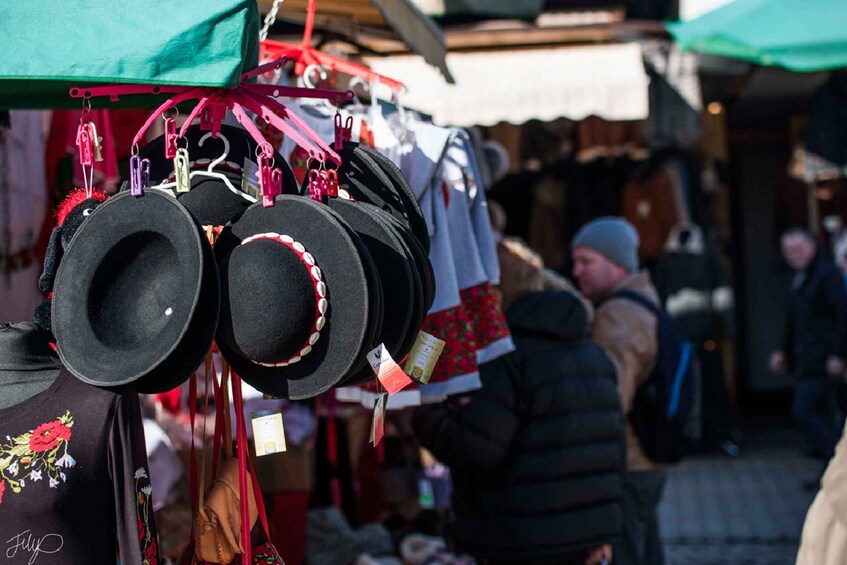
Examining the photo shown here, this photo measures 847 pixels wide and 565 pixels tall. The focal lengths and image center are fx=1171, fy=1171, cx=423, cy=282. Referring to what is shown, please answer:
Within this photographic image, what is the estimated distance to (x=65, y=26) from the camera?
2.27 meters

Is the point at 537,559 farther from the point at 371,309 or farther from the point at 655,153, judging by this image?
the point at 655,153

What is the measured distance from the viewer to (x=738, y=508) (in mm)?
7859

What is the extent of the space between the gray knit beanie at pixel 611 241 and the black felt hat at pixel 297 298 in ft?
9.63

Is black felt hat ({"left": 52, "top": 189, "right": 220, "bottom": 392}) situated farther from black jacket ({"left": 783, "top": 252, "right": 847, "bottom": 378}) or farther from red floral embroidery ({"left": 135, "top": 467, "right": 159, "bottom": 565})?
black jacket ({"left": 783, "top": 252, "right": 847, "bottom": 378})

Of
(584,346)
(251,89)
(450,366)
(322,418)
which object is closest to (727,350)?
(322,418)

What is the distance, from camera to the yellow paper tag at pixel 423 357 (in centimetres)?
267

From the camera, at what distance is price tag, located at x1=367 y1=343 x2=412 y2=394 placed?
7.63 feet

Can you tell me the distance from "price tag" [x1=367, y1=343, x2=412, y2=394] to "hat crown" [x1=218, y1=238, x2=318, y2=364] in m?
0.15

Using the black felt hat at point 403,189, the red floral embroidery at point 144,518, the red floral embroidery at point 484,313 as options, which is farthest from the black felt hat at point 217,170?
the red floral embroidery at point 484,313

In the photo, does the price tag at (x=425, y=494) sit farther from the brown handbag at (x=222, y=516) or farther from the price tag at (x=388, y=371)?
the price tag at (x=388, y=371)

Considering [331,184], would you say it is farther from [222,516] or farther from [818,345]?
[818,345]

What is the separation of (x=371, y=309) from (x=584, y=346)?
201 centimetres

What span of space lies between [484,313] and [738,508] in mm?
4790

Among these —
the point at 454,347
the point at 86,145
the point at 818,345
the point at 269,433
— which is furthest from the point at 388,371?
the point at 818,345
